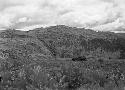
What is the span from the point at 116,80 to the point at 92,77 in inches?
44.1

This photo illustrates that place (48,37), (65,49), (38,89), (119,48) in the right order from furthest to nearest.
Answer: (119,48) < (48,37) < (65,49) < (38,89)

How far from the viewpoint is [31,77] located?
383 inches

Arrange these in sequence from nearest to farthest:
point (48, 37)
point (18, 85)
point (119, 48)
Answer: point (18, 85), point (48, 37), point (119, 48)

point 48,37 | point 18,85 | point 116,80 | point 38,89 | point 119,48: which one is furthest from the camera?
point 119,48

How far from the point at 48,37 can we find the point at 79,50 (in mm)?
8418

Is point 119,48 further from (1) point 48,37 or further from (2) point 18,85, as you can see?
(2) point 18,85

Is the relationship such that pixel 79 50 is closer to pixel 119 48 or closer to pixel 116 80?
pixel 119 48

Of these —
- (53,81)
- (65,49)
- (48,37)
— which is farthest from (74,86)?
(48,37)

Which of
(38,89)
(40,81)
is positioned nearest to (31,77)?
(40,81)

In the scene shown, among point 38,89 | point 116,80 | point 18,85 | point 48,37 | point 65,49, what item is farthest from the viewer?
point 48,37

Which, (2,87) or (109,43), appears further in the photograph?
(109,43)

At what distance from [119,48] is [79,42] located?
11.5 metres

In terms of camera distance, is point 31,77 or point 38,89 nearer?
point 38,89

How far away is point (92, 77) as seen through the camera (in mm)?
11031
